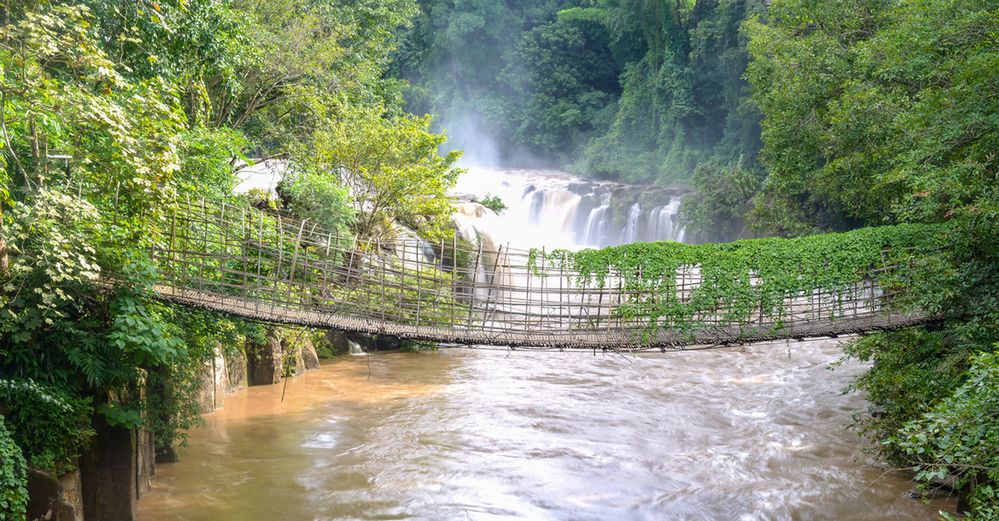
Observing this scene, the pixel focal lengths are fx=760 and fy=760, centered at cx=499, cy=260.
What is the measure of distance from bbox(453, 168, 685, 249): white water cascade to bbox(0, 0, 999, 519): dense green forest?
2.66m

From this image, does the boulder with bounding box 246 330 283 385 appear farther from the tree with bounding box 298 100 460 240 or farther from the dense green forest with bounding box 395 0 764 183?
the dense green forest with bounding box 395 0 764 183

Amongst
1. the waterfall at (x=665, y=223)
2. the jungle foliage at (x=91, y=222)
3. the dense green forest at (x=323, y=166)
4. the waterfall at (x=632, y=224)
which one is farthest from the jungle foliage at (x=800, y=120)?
the jungle foliage at (x=91, y=222)

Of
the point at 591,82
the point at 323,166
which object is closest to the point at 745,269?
the point at 323,166

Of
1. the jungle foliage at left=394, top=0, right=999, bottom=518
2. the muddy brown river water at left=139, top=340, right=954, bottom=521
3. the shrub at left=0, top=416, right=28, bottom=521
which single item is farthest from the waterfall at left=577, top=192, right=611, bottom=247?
the shrub at left=0, top=416, right=28, bottom=521

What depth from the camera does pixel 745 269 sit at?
8906mm

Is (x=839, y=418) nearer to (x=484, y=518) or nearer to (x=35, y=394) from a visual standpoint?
(x=484, y=518)

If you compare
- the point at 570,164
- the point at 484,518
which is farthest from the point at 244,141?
the point at 570,164

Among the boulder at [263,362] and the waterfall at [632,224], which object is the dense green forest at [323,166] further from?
the waterfall at [632,224]

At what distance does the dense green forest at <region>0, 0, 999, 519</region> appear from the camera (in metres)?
5.84

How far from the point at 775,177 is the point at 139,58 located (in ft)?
41.2

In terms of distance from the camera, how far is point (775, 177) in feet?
53.7

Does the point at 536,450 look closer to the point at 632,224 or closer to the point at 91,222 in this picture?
the point at 91,222

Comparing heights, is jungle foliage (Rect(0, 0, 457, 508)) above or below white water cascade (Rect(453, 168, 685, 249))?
below

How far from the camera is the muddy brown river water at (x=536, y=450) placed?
8.34 meters
